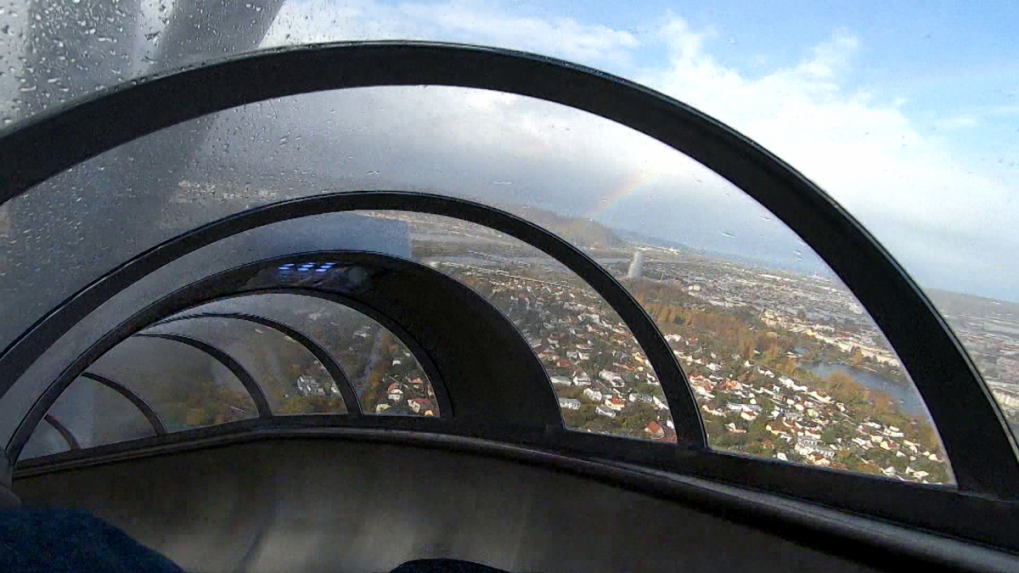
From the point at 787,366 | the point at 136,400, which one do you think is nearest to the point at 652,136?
the point at 787,366

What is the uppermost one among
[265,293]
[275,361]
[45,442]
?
[265,293]

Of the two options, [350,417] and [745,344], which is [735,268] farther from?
[350,417]

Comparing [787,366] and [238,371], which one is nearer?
[787,366]

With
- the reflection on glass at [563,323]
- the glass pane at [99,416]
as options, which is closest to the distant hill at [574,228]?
the reflection on glass at [563,323]

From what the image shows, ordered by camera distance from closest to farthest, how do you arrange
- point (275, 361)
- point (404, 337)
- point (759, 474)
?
point (759, 474) < point (404, 337) < point (275, 361)

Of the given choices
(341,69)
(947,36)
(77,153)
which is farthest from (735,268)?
(77,153)

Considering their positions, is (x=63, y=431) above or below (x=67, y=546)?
below

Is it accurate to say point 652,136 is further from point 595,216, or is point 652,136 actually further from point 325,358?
→ point 325,358

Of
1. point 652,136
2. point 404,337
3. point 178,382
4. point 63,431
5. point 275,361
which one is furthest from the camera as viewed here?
point 63,431
